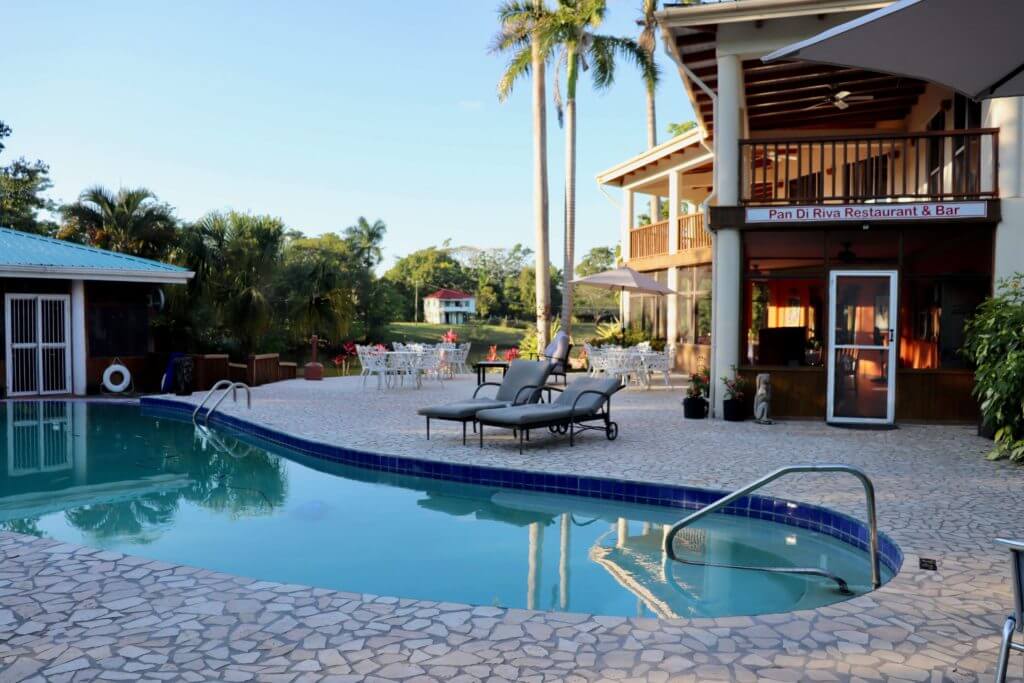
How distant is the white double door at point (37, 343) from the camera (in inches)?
594

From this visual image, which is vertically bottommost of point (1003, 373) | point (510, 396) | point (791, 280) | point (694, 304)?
point (510, 396)

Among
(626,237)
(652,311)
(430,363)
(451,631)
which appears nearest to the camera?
(451,631)

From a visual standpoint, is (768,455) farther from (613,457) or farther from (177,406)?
(177,406)

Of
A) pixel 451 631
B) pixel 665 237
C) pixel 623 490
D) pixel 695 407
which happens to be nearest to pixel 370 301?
pixel 665 237

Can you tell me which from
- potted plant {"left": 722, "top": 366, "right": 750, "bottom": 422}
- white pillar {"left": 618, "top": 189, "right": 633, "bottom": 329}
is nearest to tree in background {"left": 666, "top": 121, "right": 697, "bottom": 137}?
white pillar {"left": 618, "top": 189, "right": 633, "bottom": 329}

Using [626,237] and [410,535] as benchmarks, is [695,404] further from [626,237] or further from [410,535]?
[626,237]

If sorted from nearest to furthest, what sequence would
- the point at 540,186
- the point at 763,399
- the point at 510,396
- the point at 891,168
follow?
the point at 510,396
the point at 763,399
the point at 891,168
the point at 540,186

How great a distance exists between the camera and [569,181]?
2203cm

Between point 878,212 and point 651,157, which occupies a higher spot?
point 651,157

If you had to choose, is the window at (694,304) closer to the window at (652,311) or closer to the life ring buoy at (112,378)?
the window at (652,311)

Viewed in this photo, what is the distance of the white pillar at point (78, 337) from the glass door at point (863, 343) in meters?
13.7

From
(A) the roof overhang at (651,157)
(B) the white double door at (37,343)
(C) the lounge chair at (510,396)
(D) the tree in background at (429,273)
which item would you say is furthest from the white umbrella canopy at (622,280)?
(D) the tree in background at (429,273)

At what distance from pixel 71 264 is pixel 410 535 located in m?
12.0

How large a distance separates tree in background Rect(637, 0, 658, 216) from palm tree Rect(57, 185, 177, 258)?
13901 mm
